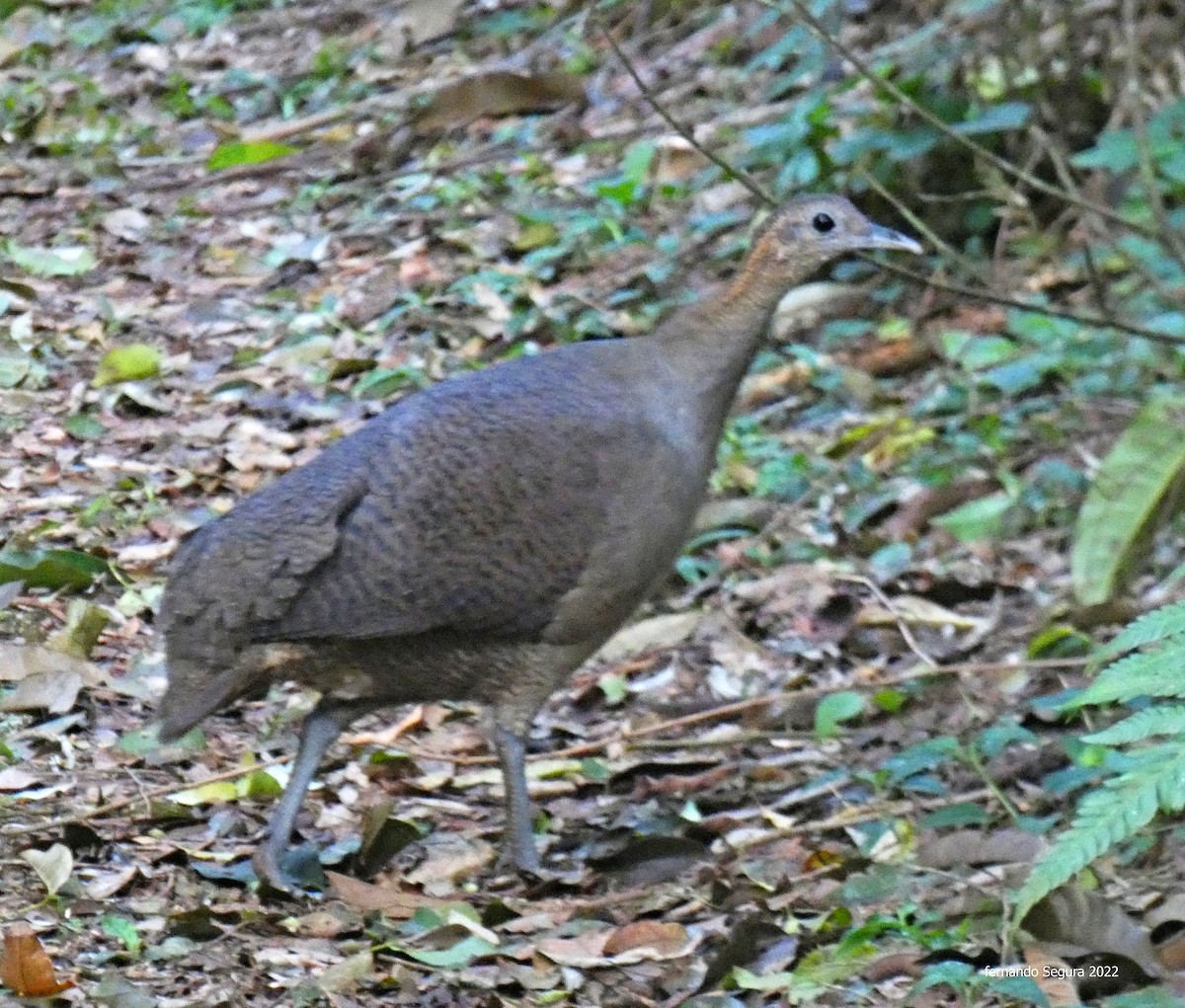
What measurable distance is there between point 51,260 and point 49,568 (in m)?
2.73

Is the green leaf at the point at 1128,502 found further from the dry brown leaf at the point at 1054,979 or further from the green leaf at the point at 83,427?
the green leaf at the point at 83,427

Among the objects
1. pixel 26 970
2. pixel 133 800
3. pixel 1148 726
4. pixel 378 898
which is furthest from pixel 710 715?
pixel 1148 726

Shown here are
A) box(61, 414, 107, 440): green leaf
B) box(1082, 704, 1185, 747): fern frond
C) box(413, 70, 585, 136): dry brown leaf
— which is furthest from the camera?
box(413, 70, 585, 136): dry brown leaf

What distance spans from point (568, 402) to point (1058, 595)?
6.52 ft

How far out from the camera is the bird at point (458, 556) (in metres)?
4.86

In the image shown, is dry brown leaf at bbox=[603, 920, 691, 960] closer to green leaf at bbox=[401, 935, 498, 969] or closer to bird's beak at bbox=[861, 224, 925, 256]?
green leaf at bbox=[401, 935, 498, 969]

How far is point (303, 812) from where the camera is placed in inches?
209

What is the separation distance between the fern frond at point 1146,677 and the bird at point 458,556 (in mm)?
2042

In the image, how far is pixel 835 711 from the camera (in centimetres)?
574

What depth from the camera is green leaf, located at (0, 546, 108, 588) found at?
5.94m

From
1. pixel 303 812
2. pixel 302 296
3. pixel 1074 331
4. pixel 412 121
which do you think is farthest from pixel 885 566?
pixel 412 121

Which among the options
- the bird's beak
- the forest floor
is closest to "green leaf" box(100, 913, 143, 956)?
the forest floor

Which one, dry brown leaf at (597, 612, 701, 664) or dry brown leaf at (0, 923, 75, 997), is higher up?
dry brown leaf at (0, 923, 75, 997)

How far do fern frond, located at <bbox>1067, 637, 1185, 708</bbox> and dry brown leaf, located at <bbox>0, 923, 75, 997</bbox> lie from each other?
1926 millimetres
